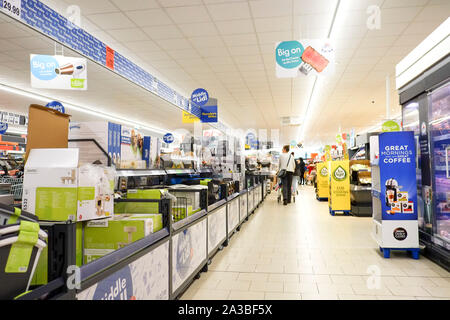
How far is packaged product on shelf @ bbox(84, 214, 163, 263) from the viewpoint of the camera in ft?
6.38

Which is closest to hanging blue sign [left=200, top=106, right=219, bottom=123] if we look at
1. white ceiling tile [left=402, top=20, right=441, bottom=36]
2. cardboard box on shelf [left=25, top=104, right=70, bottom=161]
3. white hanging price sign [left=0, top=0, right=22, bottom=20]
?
white ceiling tile [left=402, top=20, right=441, bottom=36]

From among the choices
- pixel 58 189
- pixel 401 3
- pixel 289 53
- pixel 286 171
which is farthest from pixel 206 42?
pixel 58 189

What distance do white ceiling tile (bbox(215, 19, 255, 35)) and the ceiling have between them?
0.02m

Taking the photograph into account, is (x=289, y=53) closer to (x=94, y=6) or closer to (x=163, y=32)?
(x=163, y=32)

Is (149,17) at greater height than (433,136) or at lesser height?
greater

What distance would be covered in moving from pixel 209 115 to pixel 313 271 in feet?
25.1

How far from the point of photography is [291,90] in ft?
34.3

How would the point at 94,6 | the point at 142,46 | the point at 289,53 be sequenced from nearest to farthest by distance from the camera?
the point at 94,6 < the point at 289,53 < the point at 142,46

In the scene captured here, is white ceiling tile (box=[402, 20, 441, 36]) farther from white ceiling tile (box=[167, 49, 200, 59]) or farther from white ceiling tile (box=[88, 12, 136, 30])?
white ceiling tile (box=[88, 12, 136, 30])

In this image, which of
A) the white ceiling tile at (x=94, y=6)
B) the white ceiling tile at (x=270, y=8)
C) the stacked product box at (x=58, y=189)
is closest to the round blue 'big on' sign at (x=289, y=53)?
the white ceiling tile at (x=270, y=8)

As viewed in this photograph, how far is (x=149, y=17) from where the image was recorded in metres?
5.37
